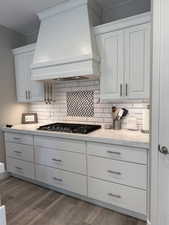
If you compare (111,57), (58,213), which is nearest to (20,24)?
(111,57)

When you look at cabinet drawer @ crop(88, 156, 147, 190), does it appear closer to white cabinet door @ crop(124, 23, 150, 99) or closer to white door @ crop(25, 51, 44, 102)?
white cabinet door @ crop(124, 23, 150, 99)

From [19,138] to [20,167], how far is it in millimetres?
519

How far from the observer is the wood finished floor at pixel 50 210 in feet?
6.09

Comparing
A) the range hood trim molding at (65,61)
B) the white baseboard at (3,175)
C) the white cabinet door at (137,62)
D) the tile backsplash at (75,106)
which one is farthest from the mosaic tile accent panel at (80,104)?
the white baseboard at (3,175)

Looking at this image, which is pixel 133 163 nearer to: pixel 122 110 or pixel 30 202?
pixel 122 110

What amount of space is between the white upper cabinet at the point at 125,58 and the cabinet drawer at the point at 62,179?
1.19m

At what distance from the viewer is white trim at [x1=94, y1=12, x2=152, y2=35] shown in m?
1.88

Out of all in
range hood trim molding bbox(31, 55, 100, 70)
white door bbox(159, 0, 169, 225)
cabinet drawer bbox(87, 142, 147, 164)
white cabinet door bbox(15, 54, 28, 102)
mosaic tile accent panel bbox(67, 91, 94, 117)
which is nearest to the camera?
white door bbox(159, 0, 169, 225)

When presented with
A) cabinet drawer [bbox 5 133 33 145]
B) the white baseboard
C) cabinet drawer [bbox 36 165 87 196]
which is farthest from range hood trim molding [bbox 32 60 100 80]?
the white baseboard

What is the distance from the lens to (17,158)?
2803 millimetres

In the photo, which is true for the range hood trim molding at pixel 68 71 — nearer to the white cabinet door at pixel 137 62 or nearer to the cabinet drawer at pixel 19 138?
the white cabinet door at pixel 137 62

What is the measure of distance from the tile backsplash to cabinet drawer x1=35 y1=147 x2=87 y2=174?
2.47 ft

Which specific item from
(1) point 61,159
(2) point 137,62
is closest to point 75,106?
(1) point 61,159

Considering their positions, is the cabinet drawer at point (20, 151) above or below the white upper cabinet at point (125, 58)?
below
